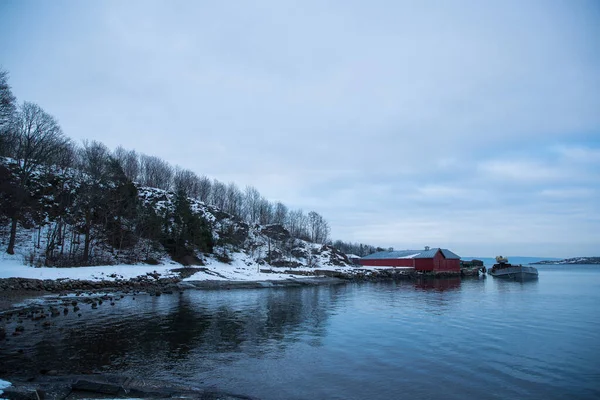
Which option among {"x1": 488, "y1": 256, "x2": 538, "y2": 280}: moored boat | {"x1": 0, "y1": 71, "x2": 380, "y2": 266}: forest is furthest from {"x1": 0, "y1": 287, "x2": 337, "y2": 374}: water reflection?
{"x1": 488, "y1": 256, "x2": 538, "y2": 280}: moored boat

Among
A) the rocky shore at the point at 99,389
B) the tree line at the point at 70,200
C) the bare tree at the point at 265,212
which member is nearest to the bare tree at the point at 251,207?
the bare tree at the point at 265,212

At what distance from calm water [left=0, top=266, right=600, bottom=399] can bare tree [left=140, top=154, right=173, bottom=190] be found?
80.1m

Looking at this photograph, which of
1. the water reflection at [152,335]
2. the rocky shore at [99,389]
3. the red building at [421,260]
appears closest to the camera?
the rocky shore at [99,389]

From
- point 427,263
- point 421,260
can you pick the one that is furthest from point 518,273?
point 421,260

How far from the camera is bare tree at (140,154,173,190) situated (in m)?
102

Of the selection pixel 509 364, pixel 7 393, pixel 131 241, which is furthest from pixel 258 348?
pixel 131 241

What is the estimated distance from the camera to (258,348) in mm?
16766

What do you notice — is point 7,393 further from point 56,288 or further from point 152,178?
point 152,178

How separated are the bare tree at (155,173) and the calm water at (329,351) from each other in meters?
80.1

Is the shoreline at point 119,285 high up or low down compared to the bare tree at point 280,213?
down

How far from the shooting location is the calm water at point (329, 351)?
1227 centimetres

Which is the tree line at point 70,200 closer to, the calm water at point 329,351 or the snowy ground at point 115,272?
the snowy ground at point 115,272

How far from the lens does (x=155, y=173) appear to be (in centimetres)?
10419

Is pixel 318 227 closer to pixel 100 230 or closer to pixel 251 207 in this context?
pixel 251 207
